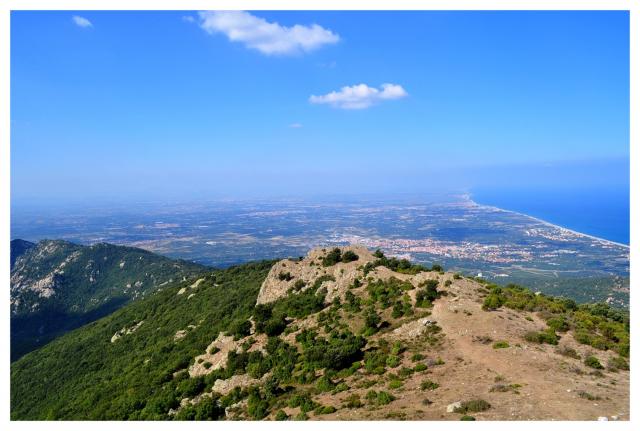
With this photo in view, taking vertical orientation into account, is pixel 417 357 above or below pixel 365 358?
above

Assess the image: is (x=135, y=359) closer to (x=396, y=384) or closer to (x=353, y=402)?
(x=353, y=402)

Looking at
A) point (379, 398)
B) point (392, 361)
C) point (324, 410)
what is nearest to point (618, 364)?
point (392, 361)

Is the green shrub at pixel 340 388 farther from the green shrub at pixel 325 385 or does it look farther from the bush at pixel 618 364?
the bush at pixel 618 364

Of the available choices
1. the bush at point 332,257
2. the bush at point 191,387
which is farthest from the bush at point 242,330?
the bush at point 332,257

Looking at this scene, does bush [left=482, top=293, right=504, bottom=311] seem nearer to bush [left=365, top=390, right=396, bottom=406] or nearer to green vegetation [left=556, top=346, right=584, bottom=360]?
green vegetation [left=556, top=346, right=584, bottom=360]

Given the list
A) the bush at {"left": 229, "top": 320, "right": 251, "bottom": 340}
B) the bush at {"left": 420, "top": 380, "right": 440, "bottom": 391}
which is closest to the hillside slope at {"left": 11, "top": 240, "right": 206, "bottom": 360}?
the bush at {"left": 229, "top": 320, "right": 251, "bottom": 340}
